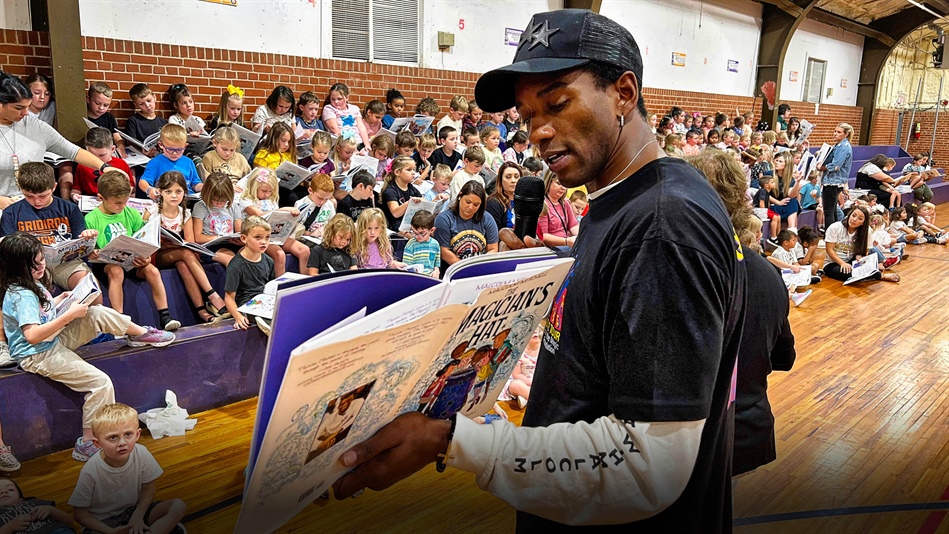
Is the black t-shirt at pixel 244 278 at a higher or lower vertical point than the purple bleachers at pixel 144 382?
higher

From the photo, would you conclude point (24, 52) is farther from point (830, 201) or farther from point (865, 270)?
point (830, 201)

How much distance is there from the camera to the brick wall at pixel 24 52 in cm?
508

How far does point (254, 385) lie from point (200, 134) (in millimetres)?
2450

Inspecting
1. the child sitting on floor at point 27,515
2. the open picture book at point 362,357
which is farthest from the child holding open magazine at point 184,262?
the open picture book at point 362,357

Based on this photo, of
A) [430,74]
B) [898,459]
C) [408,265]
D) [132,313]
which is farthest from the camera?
[430,74]

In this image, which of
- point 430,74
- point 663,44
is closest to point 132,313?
point 430,74

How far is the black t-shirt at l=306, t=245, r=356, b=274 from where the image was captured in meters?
4.38

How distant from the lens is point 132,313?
12.7ft

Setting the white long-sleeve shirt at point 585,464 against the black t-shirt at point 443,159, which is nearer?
the white long-sleeve shirt at point 585,464

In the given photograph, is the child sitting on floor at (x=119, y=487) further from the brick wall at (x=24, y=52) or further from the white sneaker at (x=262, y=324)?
the brick wall at (x=24, y=52)

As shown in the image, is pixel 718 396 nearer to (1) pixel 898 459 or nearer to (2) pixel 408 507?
(2) pixel 408 507

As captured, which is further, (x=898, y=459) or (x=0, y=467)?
(x=898, y=459)

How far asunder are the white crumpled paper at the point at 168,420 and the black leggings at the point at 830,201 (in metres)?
→ 8.83

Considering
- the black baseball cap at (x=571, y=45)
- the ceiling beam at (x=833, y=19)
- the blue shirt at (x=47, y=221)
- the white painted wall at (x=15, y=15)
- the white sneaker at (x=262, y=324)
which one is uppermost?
the ceiling beam at (x=833, y=19)
